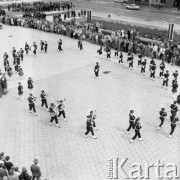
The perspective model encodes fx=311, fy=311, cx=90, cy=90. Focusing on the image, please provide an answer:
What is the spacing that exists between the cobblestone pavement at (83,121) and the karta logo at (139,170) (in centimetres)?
19

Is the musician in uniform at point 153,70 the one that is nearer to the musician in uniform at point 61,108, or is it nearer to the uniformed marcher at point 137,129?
the uniformed marcher at point 137,129

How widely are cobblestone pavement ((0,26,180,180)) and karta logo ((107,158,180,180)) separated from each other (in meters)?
0.19

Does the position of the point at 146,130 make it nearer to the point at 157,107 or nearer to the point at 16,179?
the point at 157,107

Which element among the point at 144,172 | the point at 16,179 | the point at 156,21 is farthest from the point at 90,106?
the point at 156,21

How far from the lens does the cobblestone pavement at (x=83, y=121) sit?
14.2m

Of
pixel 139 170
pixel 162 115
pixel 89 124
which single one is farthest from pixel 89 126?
pixel 162 115

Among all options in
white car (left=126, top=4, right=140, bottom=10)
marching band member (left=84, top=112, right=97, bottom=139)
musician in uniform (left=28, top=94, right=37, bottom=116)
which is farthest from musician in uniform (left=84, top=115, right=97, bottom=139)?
white car (left=126, top=4, right=140, bottom=10)

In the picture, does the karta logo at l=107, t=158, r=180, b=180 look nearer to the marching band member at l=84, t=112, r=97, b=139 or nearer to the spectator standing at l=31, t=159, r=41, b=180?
the marching band member at l=84, t=112, r=97, b=139

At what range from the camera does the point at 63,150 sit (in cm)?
1495

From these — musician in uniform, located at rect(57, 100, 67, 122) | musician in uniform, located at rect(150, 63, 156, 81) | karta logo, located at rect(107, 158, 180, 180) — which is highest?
musician in uniform, located at rect(150, 63, 156, 81)

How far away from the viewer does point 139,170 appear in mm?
13594

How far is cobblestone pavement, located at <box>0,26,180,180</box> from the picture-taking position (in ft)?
46.7

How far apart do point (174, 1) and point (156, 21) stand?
13.2 meters

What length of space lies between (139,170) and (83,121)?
5.09m
